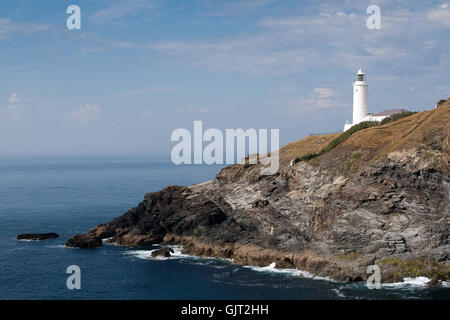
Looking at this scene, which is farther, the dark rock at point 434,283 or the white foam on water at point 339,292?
the dark rock at point 434,283

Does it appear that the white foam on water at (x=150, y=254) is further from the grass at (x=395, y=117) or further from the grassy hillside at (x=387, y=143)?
the grass at (x=395, y=117)

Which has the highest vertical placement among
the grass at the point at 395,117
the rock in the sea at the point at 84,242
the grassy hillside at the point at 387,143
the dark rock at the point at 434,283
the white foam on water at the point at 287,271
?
the grass at the point at 395,117

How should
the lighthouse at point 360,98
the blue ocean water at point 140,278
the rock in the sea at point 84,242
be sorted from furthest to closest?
the lighthouse at point 360,98 → the rock in the sea at point 84,242 → the blue ocean water at point 140,278

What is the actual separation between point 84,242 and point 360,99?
62200 millimetres

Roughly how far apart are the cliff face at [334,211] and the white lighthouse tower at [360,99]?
12.7m

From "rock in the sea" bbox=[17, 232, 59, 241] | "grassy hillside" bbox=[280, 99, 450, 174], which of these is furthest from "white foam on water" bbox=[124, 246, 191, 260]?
"grassy hillside" bbox=[280, 99, 450, 174]

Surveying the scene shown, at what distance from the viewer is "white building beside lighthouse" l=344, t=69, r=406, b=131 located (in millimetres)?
93188

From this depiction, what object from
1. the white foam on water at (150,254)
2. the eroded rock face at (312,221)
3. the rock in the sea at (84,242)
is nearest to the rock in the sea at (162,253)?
Answer: the white foam on water at (150,254)

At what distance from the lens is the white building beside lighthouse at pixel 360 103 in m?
93.2

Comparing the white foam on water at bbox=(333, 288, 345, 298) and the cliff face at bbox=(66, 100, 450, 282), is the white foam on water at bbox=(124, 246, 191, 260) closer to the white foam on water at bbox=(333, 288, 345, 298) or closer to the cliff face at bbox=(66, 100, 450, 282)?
the cliff face at bbox=(66, 100, 450, 282)

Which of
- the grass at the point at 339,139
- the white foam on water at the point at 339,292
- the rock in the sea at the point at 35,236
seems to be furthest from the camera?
the rock in the sea at the point at 35,236

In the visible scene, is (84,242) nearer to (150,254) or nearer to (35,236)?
(35,236)

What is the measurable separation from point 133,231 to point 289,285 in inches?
1531

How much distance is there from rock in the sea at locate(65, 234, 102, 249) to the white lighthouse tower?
5513cm
